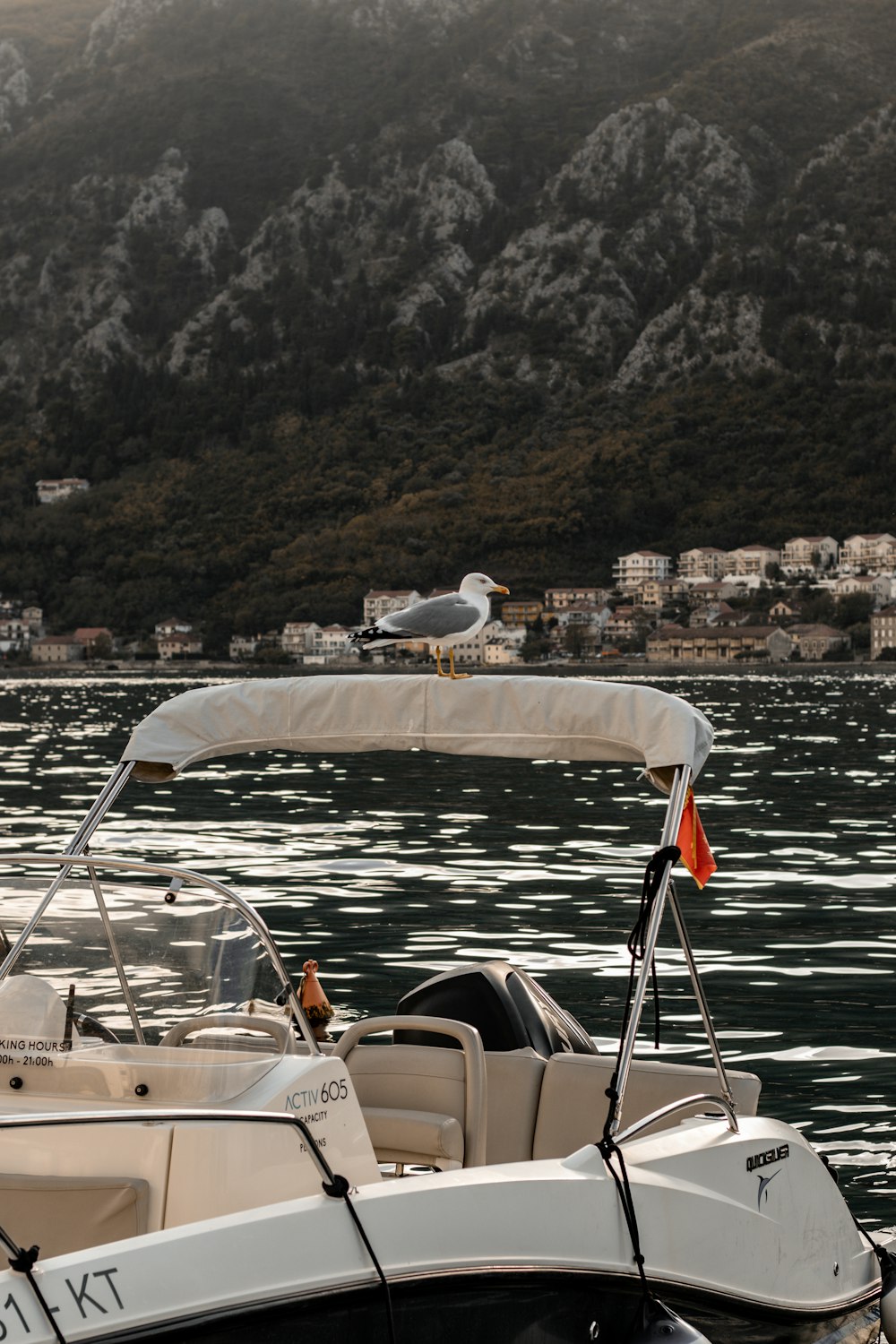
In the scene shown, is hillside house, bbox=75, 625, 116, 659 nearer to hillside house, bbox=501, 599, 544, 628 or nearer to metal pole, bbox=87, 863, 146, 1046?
hillside house, bbox=501, 599, 544, 628

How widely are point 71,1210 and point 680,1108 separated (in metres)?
2.08

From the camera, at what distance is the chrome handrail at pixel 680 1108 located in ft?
15.8

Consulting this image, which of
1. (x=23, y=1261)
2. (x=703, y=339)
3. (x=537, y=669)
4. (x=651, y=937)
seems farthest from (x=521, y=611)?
(x=23, y=1261)

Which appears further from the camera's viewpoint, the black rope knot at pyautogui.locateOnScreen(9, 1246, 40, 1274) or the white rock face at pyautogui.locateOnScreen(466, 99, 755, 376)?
the white rock face at pyautogui.locateOnScreen(466, 99, 755, 376)

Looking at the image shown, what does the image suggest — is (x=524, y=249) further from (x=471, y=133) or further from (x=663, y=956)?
(x=663, y=956)

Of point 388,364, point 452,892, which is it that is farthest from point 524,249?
point 452,892

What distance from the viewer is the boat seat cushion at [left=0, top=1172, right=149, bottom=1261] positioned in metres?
3.96

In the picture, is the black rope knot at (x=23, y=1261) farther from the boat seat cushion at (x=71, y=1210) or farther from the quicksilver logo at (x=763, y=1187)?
the quicksilver logo at (x=763, y=1187)

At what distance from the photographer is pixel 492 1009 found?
618cm

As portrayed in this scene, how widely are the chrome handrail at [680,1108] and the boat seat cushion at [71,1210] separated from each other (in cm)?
145

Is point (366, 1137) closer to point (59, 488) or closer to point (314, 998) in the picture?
point (314, 998)

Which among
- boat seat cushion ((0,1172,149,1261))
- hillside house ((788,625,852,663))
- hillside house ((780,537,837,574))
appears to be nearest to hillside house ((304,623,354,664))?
hillside house ((788,625,852,663))

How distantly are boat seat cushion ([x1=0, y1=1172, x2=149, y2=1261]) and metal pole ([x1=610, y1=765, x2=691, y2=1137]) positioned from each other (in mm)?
1419

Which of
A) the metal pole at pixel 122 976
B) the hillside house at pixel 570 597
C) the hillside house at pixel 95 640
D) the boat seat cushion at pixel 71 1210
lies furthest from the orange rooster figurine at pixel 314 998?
the hillside house at pixel 95 640
